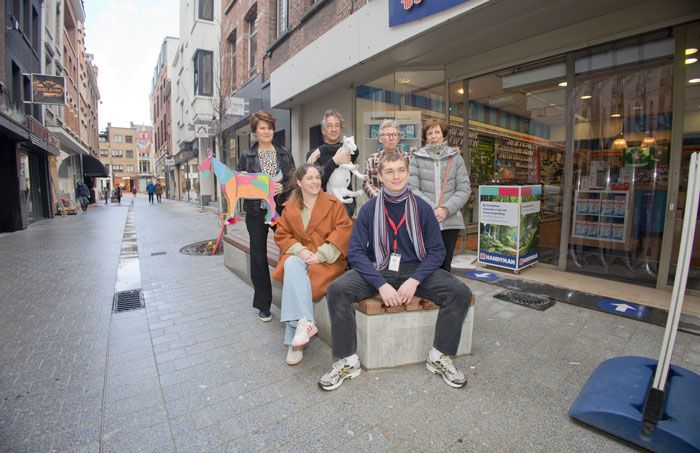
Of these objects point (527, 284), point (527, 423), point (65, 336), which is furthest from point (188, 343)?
point (527, 284)

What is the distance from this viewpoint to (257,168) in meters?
3.85

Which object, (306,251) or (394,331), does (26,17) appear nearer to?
(306,251)

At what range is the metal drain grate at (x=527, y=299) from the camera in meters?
4.05

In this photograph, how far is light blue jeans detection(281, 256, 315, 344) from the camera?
2.84 meters

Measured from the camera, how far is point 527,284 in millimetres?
4867

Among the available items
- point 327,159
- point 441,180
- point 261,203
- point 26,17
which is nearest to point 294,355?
point 261,203

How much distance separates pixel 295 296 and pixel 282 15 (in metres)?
11.3

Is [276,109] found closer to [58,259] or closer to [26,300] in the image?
[58,259]

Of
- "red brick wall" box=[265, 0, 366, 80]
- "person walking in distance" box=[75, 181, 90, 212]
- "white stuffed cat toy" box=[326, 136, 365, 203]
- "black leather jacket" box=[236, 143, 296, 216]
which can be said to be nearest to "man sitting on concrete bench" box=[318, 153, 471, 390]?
"white stuffed cat toy" box=[326, 136, 365, 203]

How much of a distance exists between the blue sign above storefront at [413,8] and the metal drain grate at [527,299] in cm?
380

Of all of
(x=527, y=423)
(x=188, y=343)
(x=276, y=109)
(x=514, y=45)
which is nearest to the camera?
(x=527, y=423)

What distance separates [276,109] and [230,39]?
271 inches

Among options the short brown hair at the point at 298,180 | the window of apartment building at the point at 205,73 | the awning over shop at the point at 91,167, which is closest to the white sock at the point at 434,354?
the short brown hair at the point at 298,180

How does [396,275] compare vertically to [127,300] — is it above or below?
above
